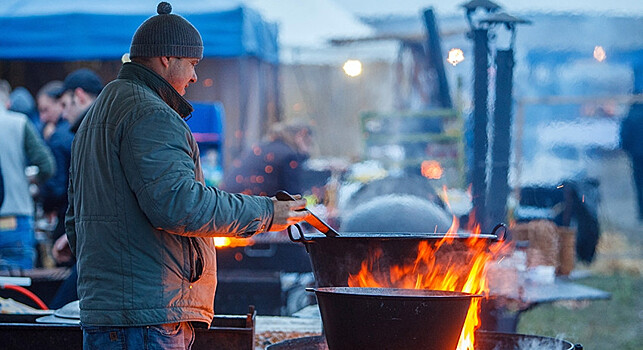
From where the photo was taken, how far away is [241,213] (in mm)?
2775

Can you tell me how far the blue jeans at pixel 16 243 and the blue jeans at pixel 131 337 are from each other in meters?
3.78

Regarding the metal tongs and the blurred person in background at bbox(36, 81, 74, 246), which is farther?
the blurred person in background at bbox(36, 81, 74, 246)

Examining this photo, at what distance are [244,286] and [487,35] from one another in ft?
8.52

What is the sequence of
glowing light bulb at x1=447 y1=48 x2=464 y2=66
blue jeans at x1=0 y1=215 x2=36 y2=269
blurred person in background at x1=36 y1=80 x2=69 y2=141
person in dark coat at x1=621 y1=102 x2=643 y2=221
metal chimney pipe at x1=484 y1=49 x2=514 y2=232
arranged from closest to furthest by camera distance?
glowing light bulb at x1=447 y1=48 x2=464 y2=66 → metal chimney pipe at x1=484 y1=49 x2=514 y2=232 → blue jeans at x1=0 y1=215 x2=36 y2=269 → blurred person in background at x1=36 y1=80 x2=69 y2=141 → person in dark coat at x1=621 y1=102 x2=643 y2=221

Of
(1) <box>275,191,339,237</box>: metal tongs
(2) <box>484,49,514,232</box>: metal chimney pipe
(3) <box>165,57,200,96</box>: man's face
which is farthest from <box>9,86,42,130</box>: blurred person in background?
(1) <box>275,191,339,237</box>: metal tongs

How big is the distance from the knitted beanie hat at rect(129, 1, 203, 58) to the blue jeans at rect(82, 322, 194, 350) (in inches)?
38.2

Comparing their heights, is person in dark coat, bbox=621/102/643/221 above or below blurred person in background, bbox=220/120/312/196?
above

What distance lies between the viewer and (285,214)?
2.90 meters

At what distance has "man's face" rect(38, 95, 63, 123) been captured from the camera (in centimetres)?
718

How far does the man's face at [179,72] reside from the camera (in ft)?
9.63

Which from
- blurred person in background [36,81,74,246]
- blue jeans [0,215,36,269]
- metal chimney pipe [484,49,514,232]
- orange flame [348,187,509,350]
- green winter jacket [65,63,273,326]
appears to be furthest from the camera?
blue jeans [0,215,36,269]

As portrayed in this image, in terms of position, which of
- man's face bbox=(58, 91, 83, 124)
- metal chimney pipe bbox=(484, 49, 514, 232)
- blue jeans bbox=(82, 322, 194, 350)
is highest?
man's face bbox=(58, 91, 83, 124)

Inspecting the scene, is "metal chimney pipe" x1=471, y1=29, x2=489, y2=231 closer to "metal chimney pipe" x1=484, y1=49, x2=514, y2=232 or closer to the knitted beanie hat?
"metal chimney pipe" x1=484, y1=49, x2=514, y2=232

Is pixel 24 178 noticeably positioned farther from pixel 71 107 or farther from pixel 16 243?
pixel 71 107
